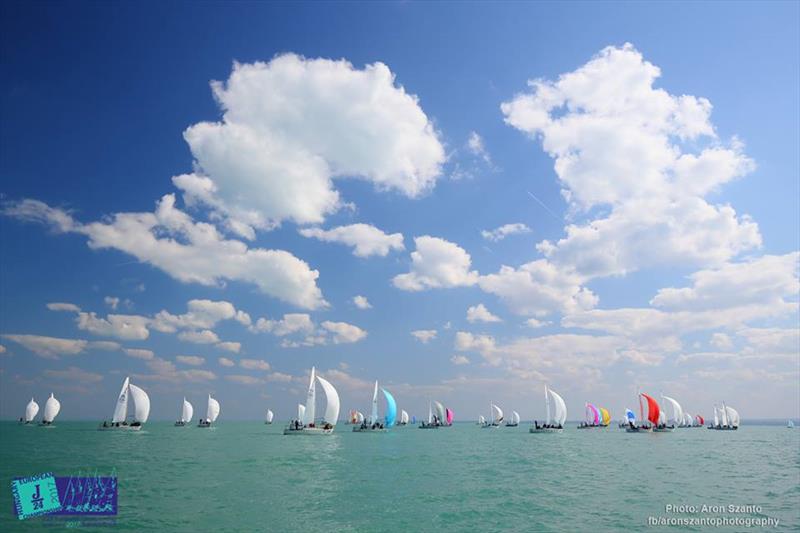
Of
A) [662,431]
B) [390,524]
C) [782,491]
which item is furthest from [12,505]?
[662,431]

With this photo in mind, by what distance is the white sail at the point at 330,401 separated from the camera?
78.2 m

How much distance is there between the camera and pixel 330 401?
78.6 m

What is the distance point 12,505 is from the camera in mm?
24797

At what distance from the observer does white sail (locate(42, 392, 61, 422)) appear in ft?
386

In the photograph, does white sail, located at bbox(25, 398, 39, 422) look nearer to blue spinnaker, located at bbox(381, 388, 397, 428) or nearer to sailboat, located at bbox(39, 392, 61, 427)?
sailboat, located at bbox(39, 392, 61, 427)

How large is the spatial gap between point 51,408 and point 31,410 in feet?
72.7

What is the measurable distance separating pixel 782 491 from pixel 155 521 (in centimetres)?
3896

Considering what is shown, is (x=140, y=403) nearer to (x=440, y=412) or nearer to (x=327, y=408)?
(x=327, y=408)

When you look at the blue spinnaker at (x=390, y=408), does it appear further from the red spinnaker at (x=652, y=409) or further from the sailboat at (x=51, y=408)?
the sailboat at (x=51, y=408)

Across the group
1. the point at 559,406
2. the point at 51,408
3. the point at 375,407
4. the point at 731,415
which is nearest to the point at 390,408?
the point at 375,407

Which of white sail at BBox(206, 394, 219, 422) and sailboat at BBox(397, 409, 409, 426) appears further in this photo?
sailboat at BBox(397, 409, 409, 426)

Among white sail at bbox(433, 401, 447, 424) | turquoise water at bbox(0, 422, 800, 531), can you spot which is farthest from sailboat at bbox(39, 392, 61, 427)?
white sail at bbox(433, 401, 447, 424)

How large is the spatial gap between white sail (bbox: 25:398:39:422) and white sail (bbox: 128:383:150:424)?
6680cm

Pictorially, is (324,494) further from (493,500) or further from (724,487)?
(724,487)
